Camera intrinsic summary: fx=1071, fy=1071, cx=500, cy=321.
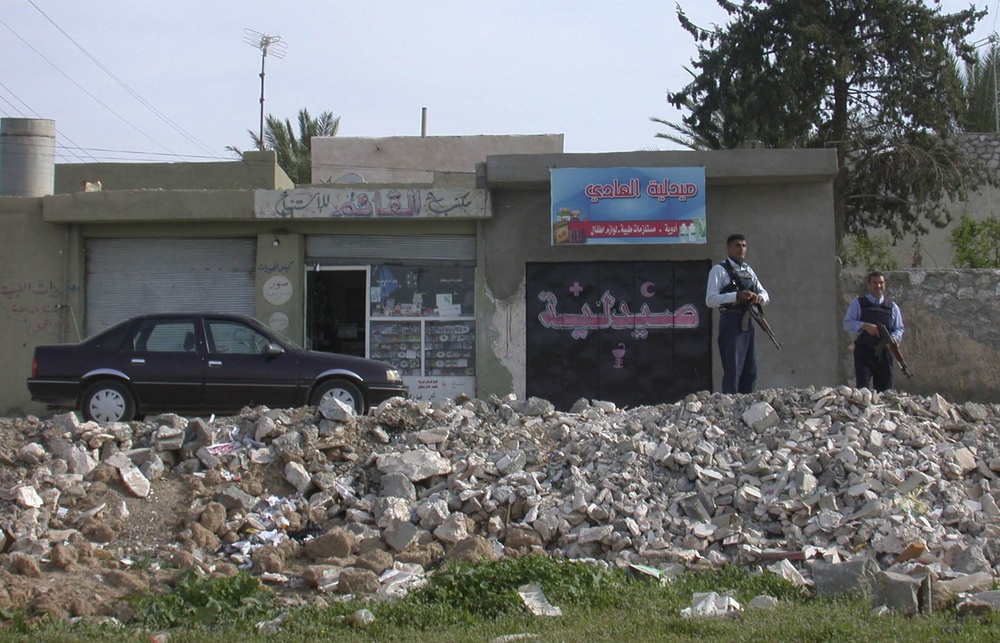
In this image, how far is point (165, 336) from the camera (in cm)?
1227

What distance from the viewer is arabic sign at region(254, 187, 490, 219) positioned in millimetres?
15109

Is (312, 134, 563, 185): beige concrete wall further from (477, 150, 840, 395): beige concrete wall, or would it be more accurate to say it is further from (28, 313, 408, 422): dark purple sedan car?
(28, 313, 408, 422): dark purple sedan car

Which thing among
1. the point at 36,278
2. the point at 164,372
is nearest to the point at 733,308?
the point at 164,372

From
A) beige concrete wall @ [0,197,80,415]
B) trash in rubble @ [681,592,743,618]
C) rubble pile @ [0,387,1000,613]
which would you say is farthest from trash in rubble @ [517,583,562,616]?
beige concrete wall @ [0,197,80,415]

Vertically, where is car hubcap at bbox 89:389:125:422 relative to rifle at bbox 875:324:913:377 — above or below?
below

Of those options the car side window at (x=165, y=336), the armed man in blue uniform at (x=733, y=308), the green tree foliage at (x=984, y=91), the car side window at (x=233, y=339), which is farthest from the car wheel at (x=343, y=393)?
the green tree foliage at (x=984, y=91)

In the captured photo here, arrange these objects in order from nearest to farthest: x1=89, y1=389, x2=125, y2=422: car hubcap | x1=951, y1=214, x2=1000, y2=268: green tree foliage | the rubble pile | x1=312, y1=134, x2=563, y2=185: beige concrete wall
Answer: the rubble pile < x1=89, y1=389, x2=125, y2=422: car hubcap < x1=951, y1=214, x2=1000, y2=268: green tree foliage < x1=312, y1=134, x2=563, y2=185: beige concrete wall

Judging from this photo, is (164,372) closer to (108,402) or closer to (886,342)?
(108,402)

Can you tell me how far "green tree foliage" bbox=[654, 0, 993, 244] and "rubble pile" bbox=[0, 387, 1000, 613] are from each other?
48.2 feet

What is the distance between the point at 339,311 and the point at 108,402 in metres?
4.63

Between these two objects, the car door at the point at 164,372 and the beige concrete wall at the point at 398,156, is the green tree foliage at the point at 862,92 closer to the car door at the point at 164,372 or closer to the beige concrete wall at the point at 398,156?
the beige concrete wall at the point at 398,156

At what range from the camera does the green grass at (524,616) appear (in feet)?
17.4

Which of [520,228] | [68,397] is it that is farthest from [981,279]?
[68,397]

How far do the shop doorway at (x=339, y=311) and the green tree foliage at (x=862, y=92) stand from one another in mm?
10870
